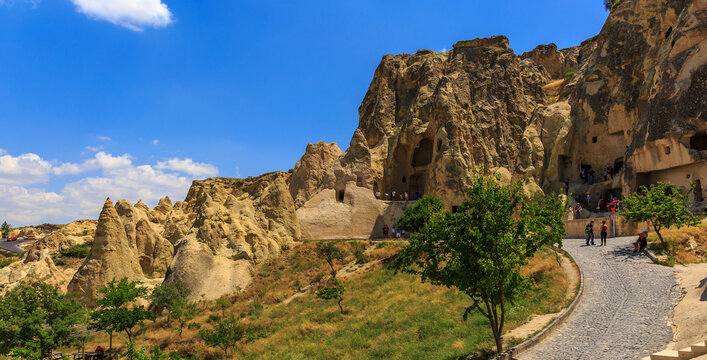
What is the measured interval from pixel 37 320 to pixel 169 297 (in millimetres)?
8036

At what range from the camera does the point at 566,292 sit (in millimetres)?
18875

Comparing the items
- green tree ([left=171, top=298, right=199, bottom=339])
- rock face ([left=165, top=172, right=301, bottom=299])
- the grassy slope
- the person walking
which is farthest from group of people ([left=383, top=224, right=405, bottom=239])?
green tree ([left=171, top=298, right=199, bottom=339])

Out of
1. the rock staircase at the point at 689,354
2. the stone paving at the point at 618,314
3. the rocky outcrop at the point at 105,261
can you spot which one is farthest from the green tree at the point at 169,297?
the rock staircase at the point at 689,354

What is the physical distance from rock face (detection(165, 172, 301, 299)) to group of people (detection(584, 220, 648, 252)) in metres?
20.8

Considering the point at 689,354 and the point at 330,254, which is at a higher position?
the point at 330,254

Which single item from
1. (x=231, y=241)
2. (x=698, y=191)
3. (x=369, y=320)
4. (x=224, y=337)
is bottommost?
(x=224, y=337)

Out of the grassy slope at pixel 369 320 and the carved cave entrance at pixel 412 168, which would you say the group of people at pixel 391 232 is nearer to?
the carved cave entrance at pixel 412 168

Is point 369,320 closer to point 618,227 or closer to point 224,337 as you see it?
point 224,337

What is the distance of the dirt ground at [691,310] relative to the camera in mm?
12305

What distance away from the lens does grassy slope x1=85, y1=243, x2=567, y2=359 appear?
17172mm

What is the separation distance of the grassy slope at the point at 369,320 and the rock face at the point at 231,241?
5.94 ft

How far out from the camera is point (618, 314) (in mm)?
15648

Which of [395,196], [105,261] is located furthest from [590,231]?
[105,261]

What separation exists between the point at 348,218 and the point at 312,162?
13.3 meters
